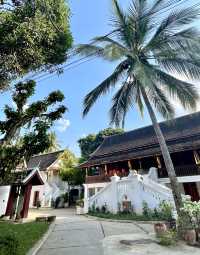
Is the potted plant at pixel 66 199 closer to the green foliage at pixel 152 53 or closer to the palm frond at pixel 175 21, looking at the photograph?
the green foliage at pixel 152 53

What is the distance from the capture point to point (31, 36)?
6.71 metres

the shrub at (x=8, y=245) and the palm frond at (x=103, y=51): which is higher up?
the palm frond at (x=103, y=51)

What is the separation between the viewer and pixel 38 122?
23.7 feet

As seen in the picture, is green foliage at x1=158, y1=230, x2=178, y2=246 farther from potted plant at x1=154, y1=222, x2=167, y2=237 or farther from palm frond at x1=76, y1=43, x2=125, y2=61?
palm frond at x1=76, y1=43, x2=125, y2=61

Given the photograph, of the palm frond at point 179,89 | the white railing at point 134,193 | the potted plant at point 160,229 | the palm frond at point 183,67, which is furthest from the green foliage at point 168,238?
the palm frond at point 183,67

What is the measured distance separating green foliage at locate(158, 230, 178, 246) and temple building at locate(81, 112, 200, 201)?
8915 millimetres

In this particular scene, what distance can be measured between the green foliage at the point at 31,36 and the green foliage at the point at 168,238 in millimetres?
7578

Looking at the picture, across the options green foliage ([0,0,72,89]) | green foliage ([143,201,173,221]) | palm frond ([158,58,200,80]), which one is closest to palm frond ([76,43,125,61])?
green foliage ([0,0,72,89])

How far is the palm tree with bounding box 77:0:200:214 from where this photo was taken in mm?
9469

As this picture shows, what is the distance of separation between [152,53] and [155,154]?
8.89 meters

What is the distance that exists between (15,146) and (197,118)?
17.8 metres

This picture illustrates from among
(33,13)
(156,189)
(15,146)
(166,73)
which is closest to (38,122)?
(15,146)

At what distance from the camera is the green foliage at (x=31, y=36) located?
6.51m

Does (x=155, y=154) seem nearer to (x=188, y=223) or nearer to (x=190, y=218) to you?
(x=190, y=218)
